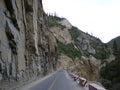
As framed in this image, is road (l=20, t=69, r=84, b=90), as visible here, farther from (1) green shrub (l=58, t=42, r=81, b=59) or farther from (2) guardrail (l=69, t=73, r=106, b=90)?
(1) green shrub (l=58, t=42, r=81, b=59)

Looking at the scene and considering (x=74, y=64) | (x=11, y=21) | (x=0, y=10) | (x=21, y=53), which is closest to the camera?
(x=0, y=10)

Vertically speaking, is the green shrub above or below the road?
above

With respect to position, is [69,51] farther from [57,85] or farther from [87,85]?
[87,85]

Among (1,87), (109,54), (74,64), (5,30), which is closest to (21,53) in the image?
(5,30)

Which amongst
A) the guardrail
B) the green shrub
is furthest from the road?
the green shrub

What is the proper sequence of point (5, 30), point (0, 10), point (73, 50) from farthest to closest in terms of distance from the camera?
point (73, 50)
point (5, 30)
point (0, 10)

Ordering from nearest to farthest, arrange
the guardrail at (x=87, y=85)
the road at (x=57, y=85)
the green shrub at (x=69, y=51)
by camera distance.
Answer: the guardrail at (x=87, y=85) < the road at (x=57, y=85) < the green shrub at (x=69, y=51)

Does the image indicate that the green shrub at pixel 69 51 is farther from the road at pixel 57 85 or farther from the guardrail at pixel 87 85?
the guardrail at pixel 87 85

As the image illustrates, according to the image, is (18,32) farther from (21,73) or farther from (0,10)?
(0,10)

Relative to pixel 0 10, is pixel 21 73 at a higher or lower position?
lower

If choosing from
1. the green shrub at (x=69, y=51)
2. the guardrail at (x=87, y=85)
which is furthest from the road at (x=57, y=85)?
the green shrub at (x=69, y=51)

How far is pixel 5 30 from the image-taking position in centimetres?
Result: 2831

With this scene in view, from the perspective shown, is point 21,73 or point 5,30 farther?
point 21,73

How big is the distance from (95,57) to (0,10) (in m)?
169
